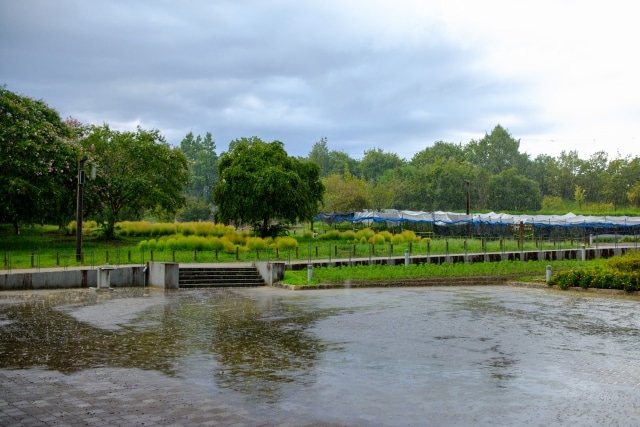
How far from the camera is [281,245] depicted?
39.5m

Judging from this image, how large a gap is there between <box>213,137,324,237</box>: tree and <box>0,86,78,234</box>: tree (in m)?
10.7

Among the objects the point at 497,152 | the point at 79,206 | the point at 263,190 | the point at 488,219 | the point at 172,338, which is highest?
the point at 497,152

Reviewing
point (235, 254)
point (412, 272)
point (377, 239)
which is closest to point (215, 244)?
point (235, 254)

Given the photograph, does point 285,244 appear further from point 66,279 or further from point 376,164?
point 376,164

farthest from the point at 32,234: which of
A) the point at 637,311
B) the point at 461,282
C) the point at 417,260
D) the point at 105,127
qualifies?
the point at 637,311

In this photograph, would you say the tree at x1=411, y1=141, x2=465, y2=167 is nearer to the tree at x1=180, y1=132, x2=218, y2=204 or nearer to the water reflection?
the tree at x1=180, y1=132, x2=218, y2=204

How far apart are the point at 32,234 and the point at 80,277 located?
77.5 feet

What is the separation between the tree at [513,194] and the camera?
99375 mm

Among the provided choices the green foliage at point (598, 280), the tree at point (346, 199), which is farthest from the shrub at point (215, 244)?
the tree at point (346, 199)

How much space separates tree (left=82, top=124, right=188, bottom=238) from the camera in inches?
1750

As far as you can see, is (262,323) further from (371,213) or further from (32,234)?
(371,213)

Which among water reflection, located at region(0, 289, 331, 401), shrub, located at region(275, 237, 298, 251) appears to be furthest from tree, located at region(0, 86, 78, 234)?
water reflection, located at region(0, 289, 331, 401)

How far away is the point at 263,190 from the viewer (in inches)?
1753

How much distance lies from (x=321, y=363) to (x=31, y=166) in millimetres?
30339
